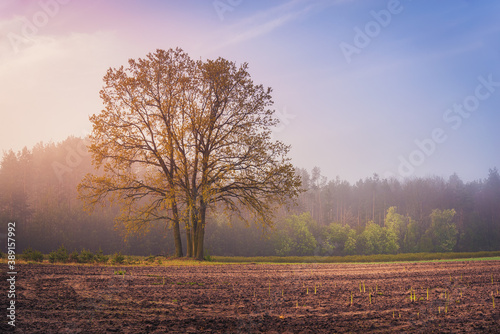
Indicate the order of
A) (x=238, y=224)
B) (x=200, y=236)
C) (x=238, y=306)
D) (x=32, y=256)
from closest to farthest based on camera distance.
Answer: (x=238, y=306), (x=32, y=256), (x=200, y=236), (x=238, y=224)

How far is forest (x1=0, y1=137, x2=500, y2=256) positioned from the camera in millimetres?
53250

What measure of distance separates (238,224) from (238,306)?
58.6 m

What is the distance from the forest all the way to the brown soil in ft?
87.6

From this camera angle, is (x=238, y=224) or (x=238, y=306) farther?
(x=238, y=224)

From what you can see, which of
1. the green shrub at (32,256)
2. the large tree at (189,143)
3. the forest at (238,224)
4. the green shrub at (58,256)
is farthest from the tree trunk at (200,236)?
the forest at (238,224)

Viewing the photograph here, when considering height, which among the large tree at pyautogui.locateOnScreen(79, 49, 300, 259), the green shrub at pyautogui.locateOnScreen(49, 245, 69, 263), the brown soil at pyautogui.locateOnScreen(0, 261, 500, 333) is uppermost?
the large tree at pyautogui.locateOnScreen(79, 49, 300, 259)

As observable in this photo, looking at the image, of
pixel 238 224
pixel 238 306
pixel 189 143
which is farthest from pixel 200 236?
pixel 238 224

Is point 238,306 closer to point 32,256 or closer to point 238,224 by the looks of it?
point 32,256

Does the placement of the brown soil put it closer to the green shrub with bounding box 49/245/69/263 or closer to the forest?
the green shrub with bounding box 49/245/69/263

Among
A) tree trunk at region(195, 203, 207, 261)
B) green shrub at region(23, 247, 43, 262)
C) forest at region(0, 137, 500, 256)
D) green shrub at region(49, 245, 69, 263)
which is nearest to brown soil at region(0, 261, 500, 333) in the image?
green shrub at region(49, 245, 69, 263)

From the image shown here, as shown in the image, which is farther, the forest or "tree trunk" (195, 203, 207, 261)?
the forest

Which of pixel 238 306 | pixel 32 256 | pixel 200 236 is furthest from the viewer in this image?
pixel 200 236

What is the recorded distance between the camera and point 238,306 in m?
9.28

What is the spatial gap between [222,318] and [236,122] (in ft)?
66.2
